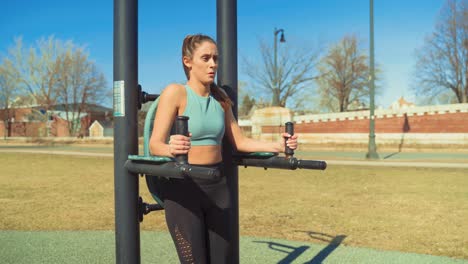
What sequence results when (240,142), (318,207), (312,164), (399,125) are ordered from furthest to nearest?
(399,125)
(318,207)
(240,142)
(312,164)

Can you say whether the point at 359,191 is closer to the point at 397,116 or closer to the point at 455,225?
the point at 455,225

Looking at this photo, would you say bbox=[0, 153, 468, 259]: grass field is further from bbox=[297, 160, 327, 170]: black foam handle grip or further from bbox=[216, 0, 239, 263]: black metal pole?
bbox=[297, 160, 327, 170]: black foam handle grip

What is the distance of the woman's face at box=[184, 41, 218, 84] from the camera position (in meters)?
1.98

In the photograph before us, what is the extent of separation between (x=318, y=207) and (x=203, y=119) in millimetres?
4791

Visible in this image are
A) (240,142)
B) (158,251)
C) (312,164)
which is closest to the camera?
(312,164)

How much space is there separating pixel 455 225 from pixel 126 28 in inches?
190

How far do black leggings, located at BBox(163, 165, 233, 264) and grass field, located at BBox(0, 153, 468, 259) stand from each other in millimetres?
2310

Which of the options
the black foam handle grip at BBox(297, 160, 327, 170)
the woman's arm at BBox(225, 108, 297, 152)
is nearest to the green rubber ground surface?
the woman's arm at BBox(225, 108, 297, 152)

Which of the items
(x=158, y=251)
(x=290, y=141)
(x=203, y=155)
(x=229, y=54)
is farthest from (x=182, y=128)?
(x=158, y=251)

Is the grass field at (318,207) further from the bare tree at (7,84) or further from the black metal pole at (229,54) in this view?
the bare tree at (7,84)

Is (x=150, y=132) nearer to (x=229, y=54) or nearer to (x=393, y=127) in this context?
(x=229, y=54)

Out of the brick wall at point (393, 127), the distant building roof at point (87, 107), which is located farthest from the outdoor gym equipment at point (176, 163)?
the distant building roof at point (87, 107)

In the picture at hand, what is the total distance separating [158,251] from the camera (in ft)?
13.2

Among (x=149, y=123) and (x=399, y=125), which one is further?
(x=399, y=125)
